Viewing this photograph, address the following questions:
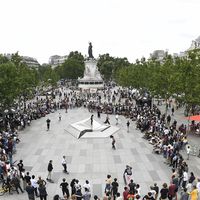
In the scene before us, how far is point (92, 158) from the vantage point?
937 inches

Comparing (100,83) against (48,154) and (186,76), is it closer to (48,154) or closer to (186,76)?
(186,76)

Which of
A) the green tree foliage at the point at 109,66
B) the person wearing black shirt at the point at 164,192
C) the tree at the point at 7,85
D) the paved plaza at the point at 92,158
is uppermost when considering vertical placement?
the green tree foliage at the point at 109,66

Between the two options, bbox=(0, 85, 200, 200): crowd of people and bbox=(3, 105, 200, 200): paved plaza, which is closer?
bbox=(0, 85, 200, 200): crowd of people

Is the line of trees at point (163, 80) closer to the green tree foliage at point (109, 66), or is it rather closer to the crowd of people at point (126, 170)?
the crowd of people at point (126, 170)

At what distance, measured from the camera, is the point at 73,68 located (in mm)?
123938

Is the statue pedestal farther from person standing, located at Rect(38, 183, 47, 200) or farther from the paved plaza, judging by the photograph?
person standing, located at Rect(38, 183, 47, 200)

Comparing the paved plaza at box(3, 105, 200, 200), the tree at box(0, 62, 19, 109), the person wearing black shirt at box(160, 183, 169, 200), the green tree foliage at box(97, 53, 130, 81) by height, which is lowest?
the paved plaza at box(3, 105, 200, 200)

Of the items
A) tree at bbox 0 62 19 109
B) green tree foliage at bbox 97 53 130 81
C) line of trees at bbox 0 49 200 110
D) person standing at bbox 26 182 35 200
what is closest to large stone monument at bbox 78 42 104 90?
line of trees at bbox 0 49 200 110

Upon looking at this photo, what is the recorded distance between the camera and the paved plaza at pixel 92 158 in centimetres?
1944

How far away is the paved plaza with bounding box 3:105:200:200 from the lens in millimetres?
19438

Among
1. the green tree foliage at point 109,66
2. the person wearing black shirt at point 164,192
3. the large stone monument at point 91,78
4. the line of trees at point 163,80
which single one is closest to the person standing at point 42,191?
the person wearing black shirt at point 164,192

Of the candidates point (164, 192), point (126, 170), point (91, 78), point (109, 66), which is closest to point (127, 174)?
point (126, 170)

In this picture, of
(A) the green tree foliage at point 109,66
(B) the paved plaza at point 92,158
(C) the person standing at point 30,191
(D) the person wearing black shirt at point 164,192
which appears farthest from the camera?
(A) the green tree foliage at point 109,66

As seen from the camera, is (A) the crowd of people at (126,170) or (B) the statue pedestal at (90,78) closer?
(A) the crowd of people at (126,170)
